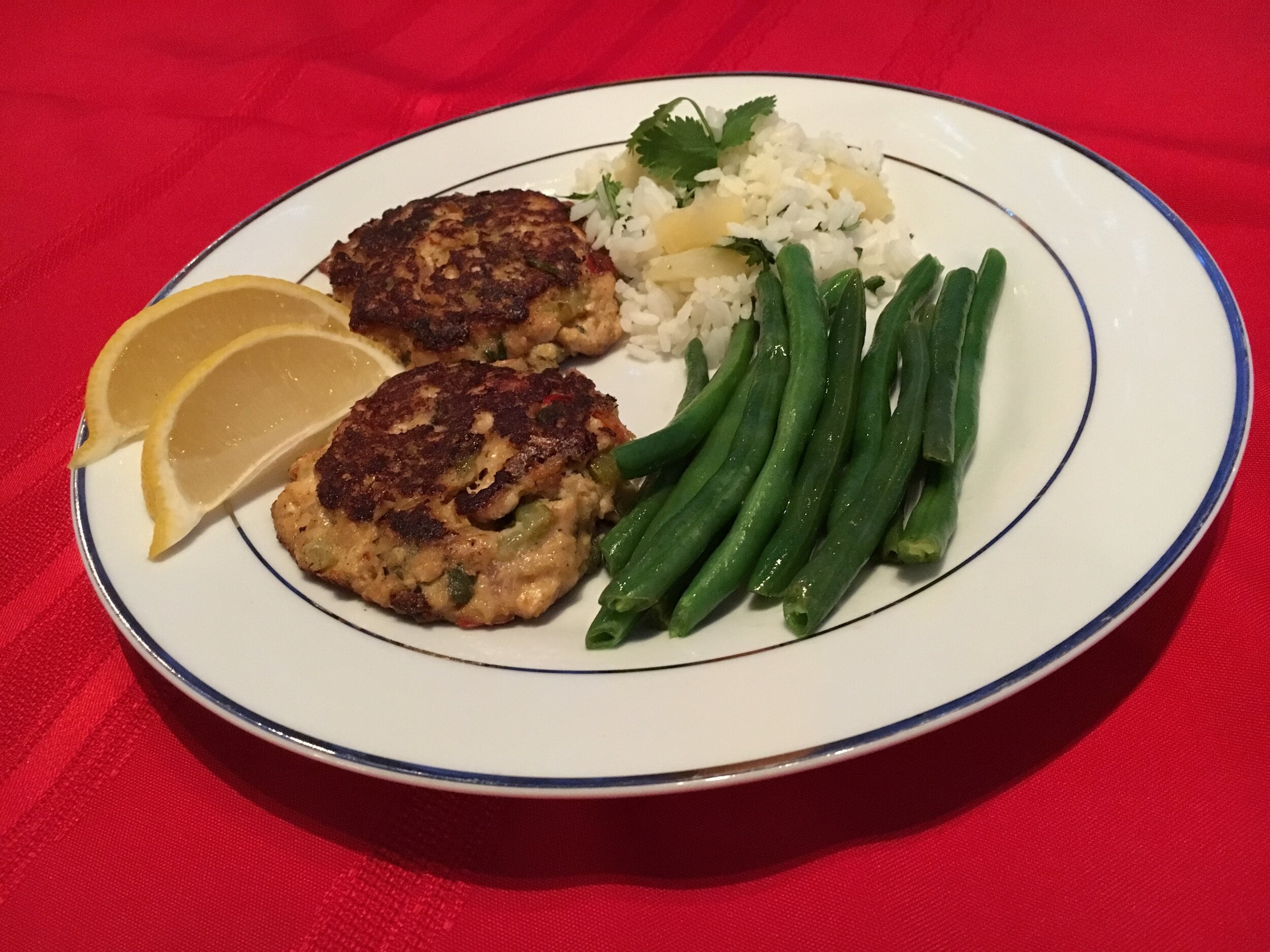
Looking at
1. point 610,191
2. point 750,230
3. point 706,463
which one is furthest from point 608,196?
point 706,463

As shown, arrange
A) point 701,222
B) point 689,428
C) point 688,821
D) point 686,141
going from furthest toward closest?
point 686,141 < point 701,222 < point 689,428 < point 688,821

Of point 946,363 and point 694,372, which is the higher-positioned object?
point 946,363

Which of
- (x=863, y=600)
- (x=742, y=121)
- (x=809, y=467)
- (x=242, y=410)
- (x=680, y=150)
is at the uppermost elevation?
(x=742, y=121)

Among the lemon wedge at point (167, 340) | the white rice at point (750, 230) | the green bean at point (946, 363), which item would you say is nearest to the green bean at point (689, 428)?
the white rice at point (750, 230)

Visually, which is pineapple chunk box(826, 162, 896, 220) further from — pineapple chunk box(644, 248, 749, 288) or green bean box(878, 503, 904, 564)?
green bean box(878, 503, 904, 564)

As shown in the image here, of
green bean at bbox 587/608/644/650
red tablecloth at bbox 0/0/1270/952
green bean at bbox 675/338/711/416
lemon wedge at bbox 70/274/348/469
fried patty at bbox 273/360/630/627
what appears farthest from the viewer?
green bean at bbox 675/338/711/416

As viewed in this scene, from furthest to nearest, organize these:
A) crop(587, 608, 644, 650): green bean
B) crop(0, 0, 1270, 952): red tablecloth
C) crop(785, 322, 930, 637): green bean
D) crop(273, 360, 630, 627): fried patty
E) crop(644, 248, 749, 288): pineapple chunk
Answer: crop(644, 248, 749, 288): pineapple chunk
crop(273, 360, 630, 627): fried patty
crop(587, 608, 644, 650): green bean
crop(785, 322, 930, 637): green bean
crop(0, 0, 1270, 952): red tablecloth

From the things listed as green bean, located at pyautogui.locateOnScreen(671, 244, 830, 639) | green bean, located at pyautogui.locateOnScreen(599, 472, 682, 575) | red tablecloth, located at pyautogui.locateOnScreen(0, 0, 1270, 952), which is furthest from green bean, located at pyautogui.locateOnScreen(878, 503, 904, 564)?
green bean, located at pyautogui.locateOnScreen(599, 472, 682, 575)

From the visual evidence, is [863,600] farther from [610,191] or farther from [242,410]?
[610,191]
